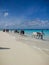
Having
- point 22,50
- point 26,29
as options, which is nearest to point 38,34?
point 26,29

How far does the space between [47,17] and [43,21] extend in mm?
70

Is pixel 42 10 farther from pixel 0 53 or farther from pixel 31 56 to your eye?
pixel 0 53

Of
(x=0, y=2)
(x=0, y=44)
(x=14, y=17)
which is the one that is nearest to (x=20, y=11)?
(x=14, y=17)

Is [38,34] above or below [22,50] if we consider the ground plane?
above

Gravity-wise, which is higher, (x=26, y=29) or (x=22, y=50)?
(x=26, y=29)

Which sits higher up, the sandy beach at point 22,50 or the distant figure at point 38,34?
the distant figure at point 38,34

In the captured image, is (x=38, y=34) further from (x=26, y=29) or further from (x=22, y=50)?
→ (x=22, y=50)

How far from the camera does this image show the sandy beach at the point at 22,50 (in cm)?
197

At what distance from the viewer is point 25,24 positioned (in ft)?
6.81

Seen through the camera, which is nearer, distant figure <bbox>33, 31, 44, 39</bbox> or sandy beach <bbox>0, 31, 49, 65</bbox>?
sandy beach <bbox>0, 31, 49, 65</bbox>

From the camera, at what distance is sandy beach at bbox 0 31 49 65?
1.97 metres

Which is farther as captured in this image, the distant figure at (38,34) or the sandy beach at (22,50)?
the distant figure at (38,34)

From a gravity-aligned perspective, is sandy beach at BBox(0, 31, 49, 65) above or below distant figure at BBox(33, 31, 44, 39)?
below

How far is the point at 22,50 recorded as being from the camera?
2020mm
